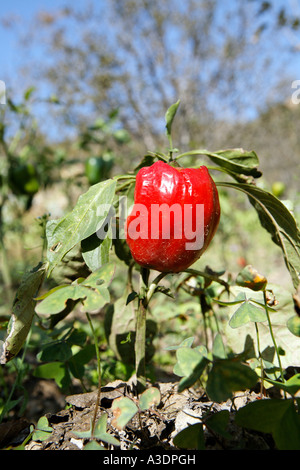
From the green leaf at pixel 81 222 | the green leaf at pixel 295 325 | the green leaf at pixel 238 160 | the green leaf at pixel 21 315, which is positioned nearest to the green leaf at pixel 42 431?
the green leaf at pixel 21 315

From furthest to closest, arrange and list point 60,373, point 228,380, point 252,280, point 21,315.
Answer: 1. point 60,373
2. point 252,280
3. point 21,315
4. point 228,380

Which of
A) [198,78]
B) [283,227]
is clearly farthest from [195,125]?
[283,227]

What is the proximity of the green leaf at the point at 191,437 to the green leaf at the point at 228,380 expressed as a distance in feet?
0.24

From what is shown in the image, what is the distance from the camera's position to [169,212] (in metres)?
0.60

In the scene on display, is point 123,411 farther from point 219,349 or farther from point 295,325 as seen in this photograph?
point 295,325

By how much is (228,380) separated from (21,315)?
12.9 inches

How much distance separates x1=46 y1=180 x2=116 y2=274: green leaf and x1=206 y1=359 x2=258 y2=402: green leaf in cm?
28

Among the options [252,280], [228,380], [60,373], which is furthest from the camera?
[60,373]

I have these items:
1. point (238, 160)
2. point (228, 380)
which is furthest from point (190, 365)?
point (238, 160)

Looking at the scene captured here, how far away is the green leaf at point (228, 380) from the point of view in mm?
463

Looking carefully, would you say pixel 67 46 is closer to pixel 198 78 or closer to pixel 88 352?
pixel 198 78

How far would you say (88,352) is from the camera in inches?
31.9

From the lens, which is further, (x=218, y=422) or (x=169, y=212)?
(x=169, y=212)

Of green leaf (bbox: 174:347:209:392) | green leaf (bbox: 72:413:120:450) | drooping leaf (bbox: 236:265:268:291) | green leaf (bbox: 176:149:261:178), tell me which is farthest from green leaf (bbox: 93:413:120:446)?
green leaf (bbox: 176:149:261:178)
